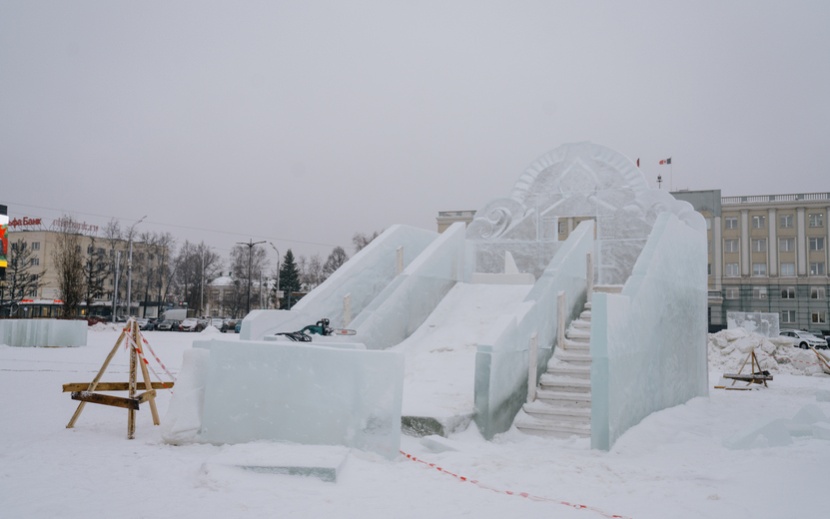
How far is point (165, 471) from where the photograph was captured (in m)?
6.14

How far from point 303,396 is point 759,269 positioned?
2225 inches

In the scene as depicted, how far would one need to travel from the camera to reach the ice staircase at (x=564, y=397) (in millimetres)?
9547

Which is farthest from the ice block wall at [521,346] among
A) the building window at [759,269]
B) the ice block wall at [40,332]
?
the building window at [759,269]

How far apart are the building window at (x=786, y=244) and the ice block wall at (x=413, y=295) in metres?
47.3

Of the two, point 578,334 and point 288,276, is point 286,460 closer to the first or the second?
point 578,334

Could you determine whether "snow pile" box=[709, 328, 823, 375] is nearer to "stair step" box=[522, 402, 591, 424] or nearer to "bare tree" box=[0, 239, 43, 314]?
"stair step" box=[522, 402, 591, 424]

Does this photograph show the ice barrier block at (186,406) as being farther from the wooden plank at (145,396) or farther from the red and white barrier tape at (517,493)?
the red and white barrier tape at (517,493)

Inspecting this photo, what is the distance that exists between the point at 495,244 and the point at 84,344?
15.8 m

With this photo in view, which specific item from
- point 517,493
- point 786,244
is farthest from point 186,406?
point 786,244

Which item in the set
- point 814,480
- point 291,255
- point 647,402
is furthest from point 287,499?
point 291,255

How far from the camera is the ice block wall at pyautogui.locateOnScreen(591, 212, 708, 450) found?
340 inches

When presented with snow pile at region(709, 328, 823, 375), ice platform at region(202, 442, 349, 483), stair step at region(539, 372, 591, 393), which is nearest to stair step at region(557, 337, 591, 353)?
stair step at region(539, 372, 591, 393)

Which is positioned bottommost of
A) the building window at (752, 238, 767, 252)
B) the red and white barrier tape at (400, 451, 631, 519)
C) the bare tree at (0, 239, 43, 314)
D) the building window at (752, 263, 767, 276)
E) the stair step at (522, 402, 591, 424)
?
the red and white barrier tape at (400, 451, 631, 519)

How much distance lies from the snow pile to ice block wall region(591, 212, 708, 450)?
10.6 m
